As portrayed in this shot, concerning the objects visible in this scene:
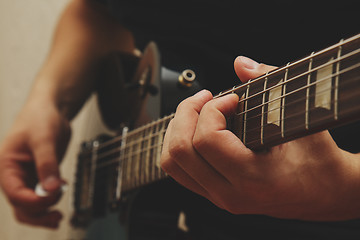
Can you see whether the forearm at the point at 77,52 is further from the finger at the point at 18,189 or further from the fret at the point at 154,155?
the fret at the point at 154,155

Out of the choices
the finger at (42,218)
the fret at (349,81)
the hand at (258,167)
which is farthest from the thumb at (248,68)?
the finger at (42,218)

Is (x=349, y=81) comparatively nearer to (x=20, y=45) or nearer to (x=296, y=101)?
(x=296, y=101)

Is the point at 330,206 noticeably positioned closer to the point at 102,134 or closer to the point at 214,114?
the point at 214,114

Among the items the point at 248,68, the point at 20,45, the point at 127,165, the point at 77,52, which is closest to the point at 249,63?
the point at 248,68

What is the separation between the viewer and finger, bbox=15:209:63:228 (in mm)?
949

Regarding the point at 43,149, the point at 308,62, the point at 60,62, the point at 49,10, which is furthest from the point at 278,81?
the point at 49,10

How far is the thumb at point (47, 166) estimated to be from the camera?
0.85 m

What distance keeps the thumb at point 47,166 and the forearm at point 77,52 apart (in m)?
0.15

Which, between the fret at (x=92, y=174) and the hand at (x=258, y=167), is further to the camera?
the fret at (x=92, y=174)

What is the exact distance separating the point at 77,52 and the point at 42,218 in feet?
1.60

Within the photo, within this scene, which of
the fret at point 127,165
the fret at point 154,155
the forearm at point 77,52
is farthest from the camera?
the forearm at point 77,52

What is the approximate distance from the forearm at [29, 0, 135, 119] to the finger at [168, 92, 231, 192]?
2.06ft

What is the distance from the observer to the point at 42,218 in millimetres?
961

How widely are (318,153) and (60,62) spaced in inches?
34.1
